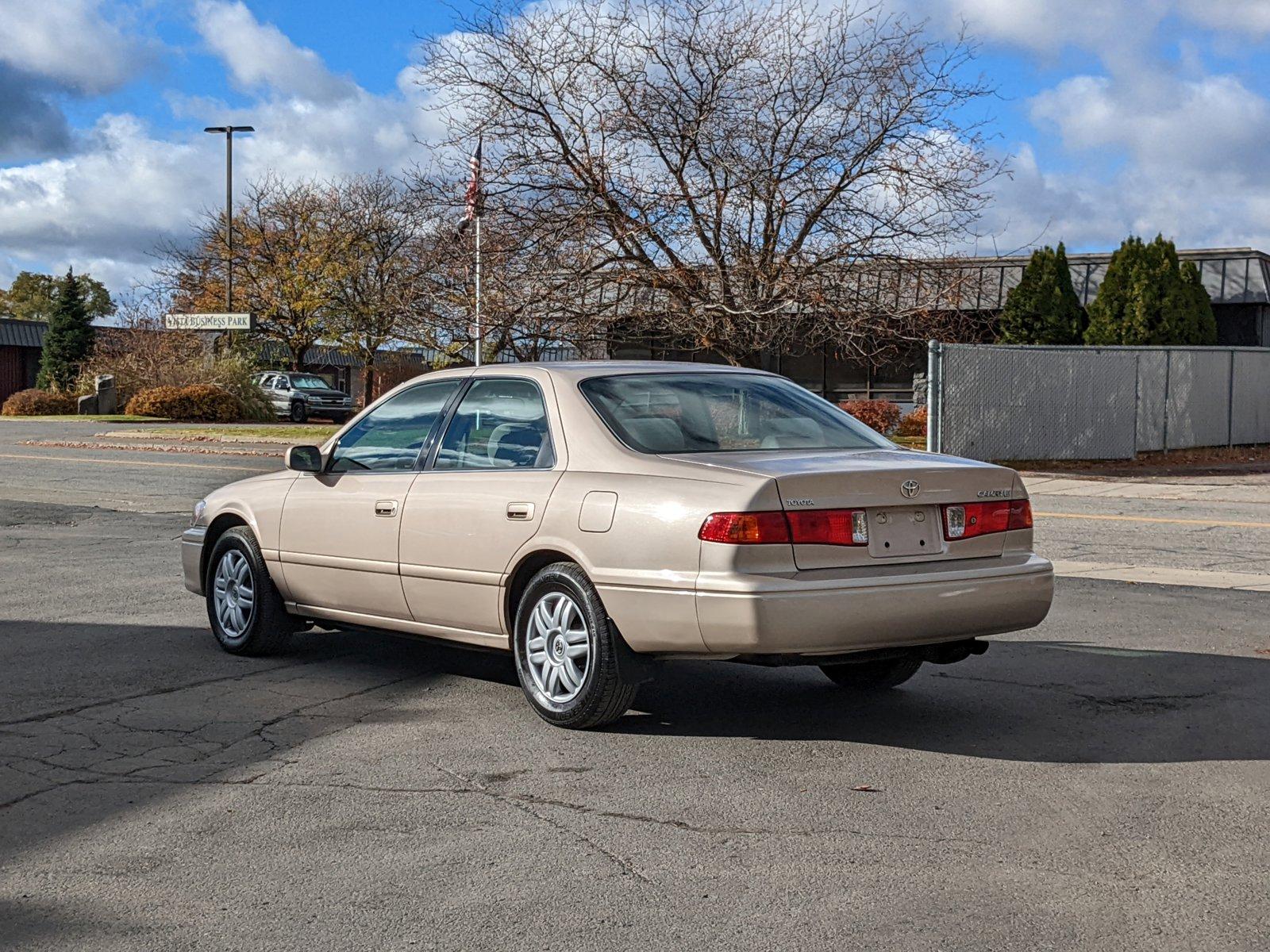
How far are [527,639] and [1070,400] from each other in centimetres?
1953

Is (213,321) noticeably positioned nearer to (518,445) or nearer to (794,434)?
(518,445)

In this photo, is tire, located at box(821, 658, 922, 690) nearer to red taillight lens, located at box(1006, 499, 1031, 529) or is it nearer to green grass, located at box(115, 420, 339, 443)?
red taillight lens, located at box(1006, 499, 1031, 529)

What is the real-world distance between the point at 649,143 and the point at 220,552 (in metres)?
16.4

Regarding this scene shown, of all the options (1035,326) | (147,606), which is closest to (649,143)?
(1035,326)

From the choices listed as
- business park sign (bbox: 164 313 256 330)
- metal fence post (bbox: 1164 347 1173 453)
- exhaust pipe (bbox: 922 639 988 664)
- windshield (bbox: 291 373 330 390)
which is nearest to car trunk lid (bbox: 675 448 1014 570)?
exhaust pipe (bbox: 922 639 988 664)

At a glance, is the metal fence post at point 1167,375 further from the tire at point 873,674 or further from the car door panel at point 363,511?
the car door panel at point 363,511

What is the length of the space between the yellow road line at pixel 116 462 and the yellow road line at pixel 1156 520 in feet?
41.6

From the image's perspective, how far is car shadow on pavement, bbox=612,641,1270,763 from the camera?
5828 mm

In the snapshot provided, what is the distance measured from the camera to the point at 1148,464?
2428 cm

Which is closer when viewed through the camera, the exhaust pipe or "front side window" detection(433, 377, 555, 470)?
the exhaust pipe

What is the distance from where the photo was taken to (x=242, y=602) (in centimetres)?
772

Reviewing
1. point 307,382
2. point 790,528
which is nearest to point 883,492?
point 790,528

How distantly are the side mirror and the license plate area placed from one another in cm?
308

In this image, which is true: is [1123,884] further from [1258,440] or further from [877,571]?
[1258,440]
